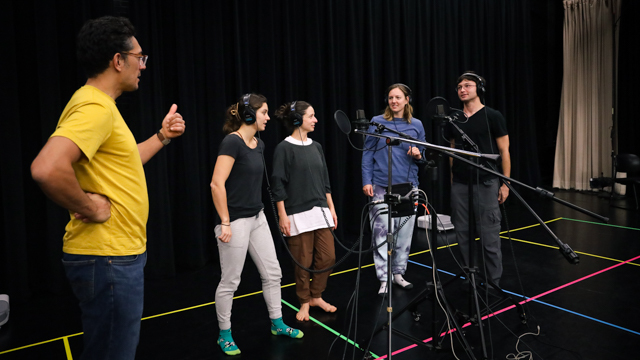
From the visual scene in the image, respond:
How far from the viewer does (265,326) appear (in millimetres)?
3037

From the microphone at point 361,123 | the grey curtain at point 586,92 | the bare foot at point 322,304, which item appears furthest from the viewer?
the grey curtain at point 586,92

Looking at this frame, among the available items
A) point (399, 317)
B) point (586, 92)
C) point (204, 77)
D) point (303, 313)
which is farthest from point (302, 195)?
point (586, 92)

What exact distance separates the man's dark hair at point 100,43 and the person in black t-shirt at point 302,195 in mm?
1569

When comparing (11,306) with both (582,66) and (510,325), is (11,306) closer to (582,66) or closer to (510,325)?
(510,325)

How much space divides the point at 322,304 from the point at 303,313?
196 millimetres

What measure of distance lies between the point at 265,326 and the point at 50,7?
3.13m

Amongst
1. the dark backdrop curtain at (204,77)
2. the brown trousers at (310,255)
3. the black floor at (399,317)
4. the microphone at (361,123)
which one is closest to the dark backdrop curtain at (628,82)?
the dark backdrop curtain at (204,77)

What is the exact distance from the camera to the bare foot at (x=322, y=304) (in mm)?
3193

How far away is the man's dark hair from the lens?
147 cm

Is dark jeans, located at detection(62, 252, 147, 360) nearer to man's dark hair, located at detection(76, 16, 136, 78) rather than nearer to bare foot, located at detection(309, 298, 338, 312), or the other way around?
man's dark hair, located at detection(76, 16, 136, 78)

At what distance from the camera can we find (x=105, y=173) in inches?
56.5

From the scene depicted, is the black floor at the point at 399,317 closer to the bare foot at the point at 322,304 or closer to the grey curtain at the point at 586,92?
the bare foot at the point at 322,304

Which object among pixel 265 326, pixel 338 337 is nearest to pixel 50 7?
pixel 265 326

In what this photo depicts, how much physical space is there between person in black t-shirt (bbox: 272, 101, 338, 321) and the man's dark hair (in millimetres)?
1569
